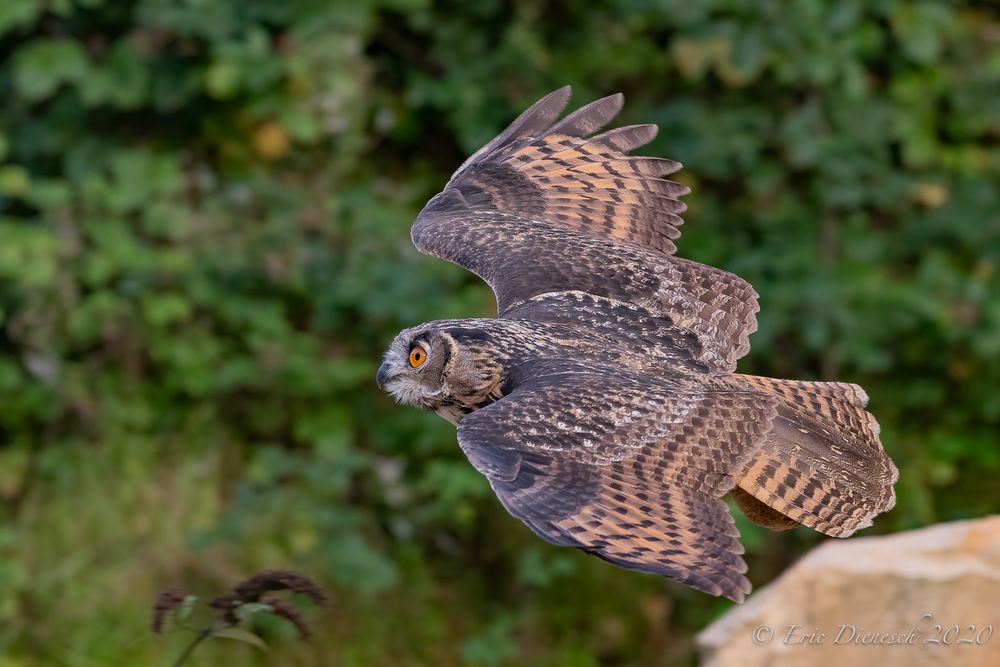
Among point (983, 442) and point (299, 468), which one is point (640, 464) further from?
point (983, 442)

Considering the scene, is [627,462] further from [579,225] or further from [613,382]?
[579,225]

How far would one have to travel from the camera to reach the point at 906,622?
3.10 metres

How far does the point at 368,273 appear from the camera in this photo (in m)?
4.57

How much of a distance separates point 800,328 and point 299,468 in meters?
1.63

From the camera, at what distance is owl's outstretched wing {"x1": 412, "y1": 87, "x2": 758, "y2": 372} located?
3266 millimetres

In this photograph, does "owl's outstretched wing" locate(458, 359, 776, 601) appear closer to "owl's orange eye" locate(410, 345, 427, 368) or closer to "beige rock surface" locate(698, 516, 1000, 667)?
"owl's orange eye" locate(410, 345, 427, 368)

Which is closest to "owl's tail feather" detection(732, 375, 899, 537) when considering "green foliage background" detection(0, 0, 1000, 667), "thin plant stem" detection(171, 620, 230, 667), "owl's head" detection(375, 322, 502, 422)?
"owl's head" detection(375, 322, 502, 422)

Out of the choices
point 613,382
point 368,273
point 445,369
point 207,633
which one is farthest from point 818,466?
point 368,273

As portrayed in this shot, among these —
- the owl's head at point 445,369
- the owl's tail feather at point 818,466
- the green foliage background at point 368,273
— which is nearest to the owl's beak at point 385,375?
the owl's head at point 445,369

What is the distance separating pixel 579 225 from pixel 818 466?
1030mm

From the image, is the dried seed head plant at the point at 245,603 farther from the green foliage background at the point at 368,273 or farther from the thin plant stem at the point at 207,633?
the green foliage background at the point at 368,273

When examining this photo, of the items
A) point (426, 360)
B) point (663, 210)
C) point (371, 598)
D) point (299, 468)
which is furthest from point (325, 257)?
point (426, 360)

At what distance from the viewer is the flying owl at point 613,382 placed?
8.04 ft

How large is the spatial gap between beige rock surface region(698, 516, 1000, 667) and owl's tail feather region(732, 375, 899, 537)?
0.92ft
